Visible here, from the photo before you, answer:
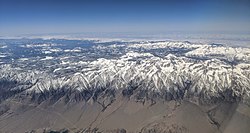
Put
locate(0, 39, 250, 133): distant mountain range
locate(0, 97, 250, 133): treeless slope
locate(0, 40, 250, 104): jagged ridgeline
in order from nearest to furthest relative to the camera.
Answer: locate(0, 97, 250, 133): treeless slope
locate(0, 39, 250, 133): distant mountain range
locate(0, 40, 250, 104): jagged ridgeline

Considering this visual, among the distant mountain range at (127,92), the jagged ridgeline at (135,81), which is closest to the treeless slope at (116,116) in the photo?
the distant mountain range at (127,92)

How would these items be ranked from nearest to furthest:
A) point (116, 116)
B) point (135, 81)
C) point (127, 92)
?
1. point (116, 116)
2. point (127, 92)
3. point (135, 81)

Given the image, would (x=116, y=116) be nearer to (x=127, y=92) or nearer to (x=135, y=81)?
(x=127, y=92)

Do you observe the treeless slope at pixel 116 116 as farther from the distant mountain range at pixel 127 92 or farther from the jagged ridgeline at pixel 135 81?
the jagged ridgeline at pixel 135 81

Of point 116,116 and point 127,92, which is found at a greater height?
point 127,92

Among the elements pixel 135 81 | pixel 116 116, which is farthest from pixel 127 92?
pixel 116 116

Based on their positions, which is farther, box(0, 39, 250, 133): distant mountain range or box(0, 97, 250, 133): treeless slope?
box(0, 39, 250, 133): distant mountain range

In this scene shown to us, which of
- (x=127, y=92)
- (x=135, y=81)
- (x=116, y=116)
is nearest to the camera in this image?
(x=116, y=116)

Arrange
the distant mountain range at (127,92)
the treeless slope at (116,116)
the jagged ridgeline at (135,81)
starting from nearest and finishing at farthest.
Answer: the treeless slope at (116,116) → the distant mountain range at (127,92) → the jagged ridgeline at (135,81)

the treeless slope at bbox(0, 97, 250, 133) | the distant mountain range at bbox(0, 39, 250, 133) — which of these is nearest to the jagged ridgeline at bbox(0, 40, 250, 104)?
the distant mountain range at bbox(0, 39, 250, 133)

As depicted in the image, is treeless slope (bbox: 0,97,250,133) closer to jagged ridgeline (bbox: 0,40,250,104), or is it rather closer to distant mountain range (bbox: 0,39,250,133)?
distant mountain range (bbox: 0,39,250,133)

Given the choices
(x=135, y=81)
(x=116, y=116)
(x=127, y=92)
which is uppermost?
(x=135, y=81)

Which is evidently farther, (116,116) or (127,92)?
(127,92)
